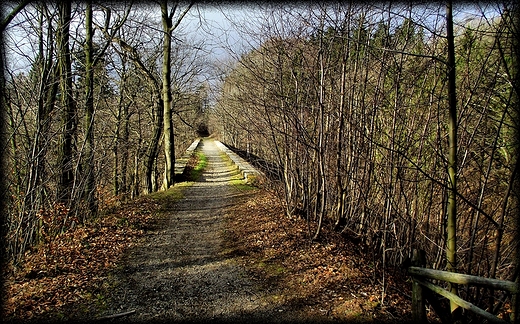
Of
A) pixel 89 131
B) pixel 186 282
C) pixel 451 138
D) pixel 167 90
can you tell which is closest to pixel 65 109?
pixel 89 131

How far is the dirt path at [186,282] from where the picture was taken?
4.27 m

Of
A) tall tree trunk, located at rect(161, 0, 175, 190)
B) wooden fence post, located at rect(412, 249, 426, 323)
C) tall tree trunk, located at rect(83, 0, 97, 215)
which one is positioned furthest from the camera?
tall tree trunk, located at rect(161, 0, 175, 190)

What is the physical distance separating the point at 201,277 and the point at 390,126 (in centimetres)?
388

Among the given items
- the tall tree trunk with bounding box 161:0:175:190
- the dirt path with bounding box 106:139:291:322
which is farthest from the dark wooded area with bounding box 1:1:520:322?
the tall tree trunk with bounding box 161:0:175:190

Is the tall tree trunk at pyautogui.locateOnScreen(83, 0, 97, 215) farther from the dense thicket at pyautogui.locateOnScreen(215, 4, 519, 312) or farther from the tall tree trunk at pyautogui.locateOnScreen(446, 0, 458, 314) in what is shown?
the tall tree trunk at pyautogui.locateOnScreen(446, 0, 458, 314)

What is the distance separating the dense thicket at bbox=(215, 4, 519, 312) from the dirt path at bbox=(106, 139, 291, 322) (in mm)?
1802

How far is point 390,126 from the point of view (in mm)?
5742

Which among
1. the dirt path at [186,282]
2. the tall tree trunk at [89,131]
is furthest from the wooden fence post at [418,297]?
the tall tree trunk at [89,131]

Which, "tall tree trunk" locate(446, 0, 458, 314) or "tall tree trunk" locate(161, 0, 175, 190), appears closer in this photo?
"tall tree trunk" locate(446, 0, 458, 314)

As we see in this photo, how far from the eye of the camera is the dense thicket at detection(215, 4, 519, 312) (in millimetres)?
4195

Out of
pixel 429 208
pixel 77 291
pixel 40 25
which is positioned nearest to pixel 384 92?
pixel 429 208

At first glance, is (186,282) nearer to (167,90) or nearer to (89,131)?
(89,131)

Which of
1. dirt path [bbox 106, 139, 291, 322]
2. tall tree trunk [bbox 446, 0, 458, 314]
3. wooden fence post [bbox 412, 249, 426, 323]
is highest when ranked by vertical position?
tall tree trunk [bbox 446, 0, 458, 314]

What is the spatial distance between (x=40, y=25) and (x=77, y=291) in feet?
15.8
